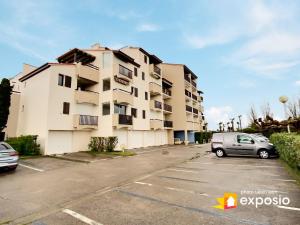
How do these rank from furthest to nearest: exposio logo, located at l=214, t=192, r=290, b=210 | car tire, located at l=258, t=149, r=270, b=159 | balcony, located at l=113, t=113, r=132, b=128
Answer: balcony, located at l=113, t=113, r=132, b=128, car tire, located at l=258, t=149, r=270, b=159, exposio logo, located at l=214, t=192, r=290, b=210

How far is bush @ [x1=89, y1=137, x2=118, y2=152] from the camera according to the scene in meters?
22.0

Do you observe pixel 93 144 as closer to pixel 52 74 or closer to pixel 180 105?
pixel 52 74

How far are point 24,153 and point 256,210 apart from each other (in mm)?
20203

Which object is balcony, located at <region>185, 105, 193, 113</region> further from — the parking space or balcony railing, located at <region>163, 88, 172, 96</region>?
the parking space

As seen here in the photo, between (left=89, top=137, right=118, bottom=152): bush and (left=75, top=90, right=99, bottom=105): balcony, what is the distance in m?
4.50

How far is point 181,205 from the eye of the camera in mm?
5539

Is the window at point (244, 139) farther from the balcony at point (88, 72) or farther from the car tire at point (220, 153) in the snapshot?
the balcony at point (88, 72)

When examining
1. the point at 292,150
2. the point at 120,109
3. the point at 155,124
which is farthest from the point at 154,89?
the point at 292,150

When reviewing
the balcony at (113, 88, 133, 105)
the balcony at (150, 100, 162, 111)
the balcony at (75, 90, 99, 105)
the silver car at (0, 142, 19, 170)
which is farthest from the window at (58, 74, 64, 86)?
the balcony at (150, 100, 162, 111)

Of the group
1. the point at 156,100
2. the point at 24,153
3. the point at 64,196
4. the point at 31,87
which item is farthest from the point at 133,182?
the point at 156,100

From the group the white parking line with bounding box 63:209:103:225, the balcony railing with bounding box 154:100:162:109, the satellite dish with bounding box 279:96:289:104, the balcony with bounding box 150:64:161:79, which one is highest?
the balcony with bounding box 150:64:161:79

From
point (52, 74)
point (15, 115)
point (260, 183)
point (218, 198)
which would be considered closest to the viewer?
point (218, 198)

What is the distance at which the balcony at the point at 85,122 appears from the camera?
2108 centimetres

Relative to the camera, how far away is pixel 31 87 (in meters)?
22.5
